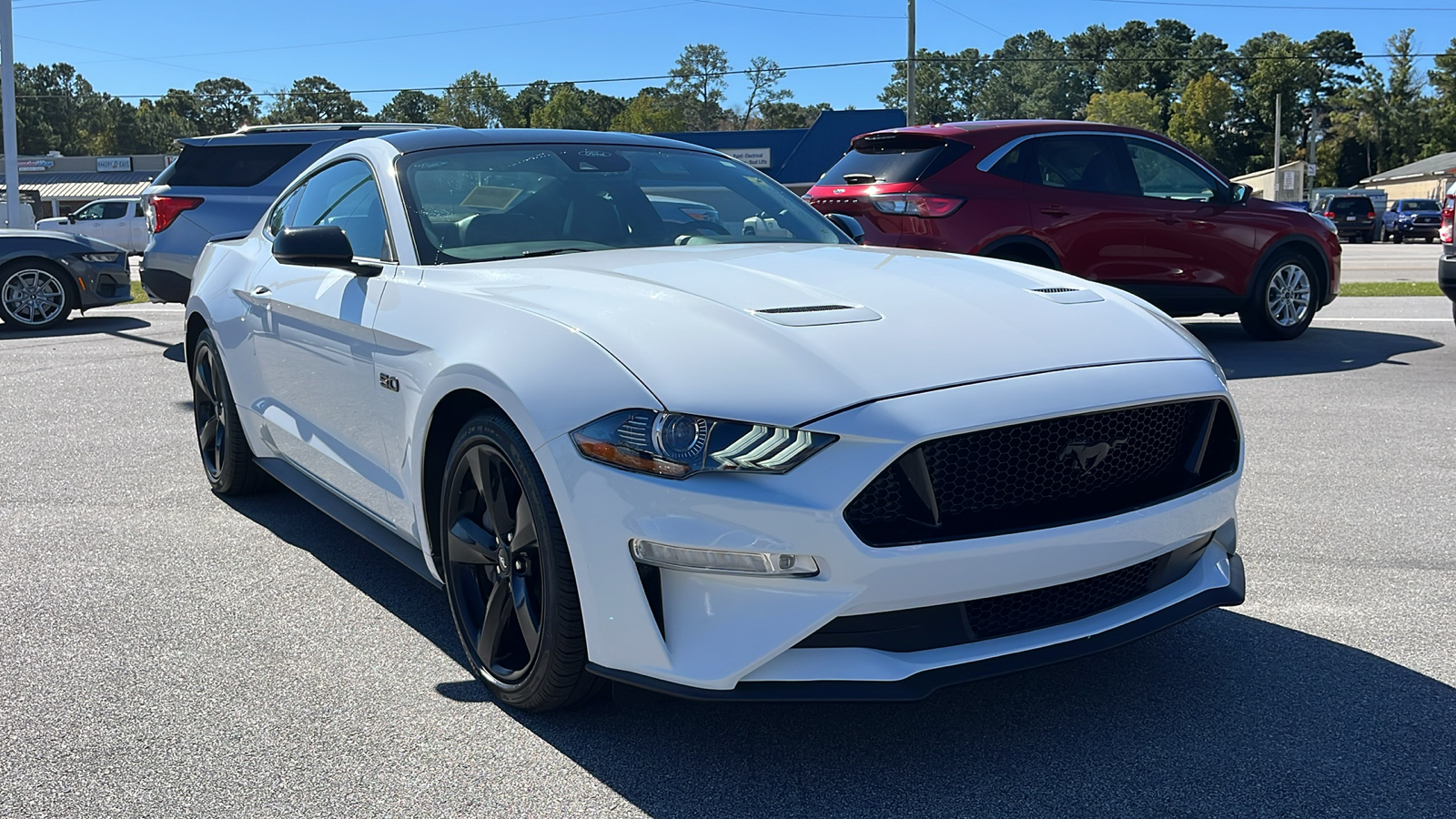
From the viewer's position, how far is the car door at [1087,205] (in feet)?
29.1

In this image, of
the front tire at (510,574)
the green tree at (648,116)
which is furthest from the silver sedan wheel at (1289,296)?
the green tree at (648,116)

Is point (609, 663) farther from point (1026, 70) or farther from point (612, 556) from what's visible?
point (1026, 70)

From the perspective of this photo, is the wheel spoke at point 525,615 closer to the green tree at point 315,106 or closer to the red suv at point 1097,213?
the red suv at point 1097,213

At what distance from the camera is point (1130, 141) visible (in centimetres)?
938

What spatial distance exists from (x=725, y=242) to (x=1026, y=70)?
147 metres

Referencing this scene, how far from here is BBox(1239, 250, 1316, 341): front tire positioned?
31.7 ft

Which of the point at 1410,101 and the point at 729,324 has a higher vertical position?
the point at 1410,101

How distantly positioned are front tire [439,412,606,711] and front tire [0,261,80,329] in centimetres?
1127

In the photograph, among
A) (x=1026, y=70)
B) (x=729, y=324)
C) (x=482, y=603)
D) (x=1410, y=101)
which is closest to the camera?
(x=729, y=324)

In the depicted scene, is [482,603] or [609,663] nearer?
[609,663]

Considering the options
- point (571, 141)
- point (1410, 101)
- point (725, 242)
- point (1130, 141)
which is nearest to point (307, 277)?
point (571, 141)

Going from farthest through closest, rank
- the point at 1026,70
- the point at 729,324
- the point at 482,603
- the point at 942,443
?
1. the point at 1026,70
2. the point at 482,603
3. the point at 729,324
4. the point at 942,443

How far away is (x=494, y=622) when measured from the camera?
3.08 m

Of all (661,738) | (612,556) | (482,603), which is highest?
(612,556)
